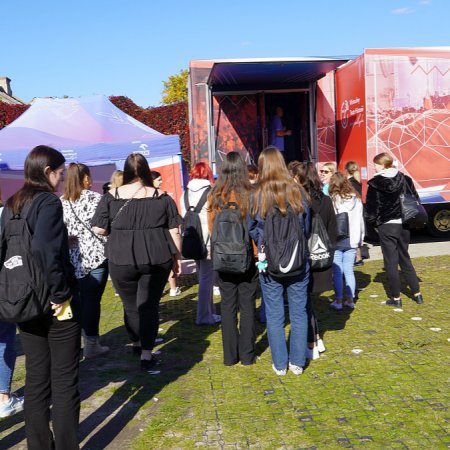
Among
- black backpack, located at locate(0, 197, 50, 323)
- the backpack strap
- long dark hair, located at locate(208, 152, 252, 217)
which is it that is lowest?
black backpack, located at locate(0, 197, 50, 323)

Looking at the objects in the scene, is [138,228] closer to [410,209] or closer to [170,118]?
[410,209]

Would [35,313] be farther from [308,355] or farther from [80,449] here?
[308,355]

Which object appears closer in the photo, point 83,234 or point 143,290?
point 143,290

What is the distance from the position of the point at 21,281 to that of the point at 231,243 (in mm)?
1962

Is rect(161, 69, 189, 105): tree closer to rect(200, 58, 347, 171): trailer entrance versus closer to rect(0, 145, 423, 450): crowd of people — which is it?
rect(200, 58, 347, 171): trailer entrance

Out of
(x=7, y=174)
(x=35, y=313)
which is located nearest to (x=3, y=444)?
(x=35, y=313)

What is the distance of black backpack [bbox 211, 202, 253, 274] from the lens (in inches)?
175

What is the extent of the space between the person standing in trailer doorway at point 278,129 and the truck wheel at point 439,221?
3.43 metres

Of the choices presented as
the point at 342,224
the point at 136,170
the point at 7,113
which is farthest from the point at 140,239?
the point at 7,113

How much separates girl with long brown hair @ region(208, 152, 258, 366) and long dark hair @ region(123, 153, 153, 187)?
580mm

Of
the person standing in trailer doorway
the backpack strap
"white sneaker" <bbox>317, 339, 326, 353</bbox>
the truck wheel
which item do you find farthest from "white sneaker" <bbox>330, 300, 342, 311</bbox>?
the person standing in trailer doorway

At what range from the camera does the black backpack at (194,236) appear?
559 centimetres

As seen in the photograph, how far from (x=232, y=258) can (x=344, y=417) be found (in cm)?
148

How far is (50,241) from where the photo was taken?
280cm
